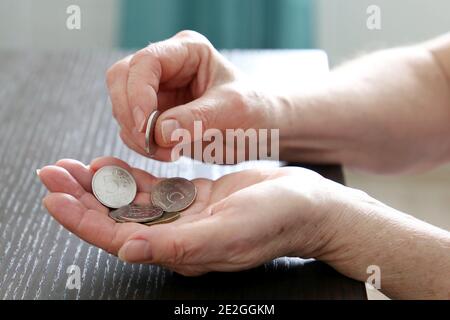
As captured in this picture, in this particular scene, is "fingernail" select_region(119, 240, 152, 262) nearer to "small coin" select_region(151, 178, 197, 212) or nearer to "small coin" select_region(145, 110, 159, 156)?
"small coin" select_region(151, 178, 197, 212)

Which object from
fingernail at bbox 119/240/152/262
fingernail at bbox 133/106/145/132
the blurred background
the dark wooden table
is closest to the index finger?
fingernail at bbox 133/106/145/132

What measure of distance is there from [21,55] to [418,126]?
0.83 meters

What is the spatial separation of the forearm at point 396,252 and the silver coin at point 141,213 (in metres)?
0.22

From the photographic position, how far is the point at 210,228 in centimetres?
82

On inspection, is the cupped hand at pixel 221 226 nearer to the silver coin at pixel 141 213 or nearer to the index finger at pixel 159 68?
the silver coin at pixel 141 213

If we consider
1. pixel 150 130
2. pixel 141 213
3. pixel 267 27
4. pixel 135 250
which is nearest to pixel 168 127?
pixel 150 130

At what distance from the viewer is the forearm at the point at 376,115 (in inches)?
46.9

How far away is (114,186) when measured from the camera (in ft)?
3.14

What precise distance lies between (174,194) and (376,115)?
449mm

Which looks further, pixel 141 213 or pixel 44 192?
pixel 44 192

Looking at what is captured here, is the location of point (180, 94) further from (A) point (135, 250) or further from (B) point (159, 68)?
(A) point (135, 250)

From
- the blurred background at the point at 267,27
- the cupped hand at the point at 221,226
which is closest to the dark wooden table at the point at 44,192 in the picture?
the cupped hand at the point at 221,226

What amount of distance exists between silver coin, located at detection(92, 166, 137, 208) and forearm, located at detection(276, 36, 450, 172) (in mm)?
284

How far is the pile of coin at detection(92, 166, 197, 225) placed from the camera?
916 millimetres
